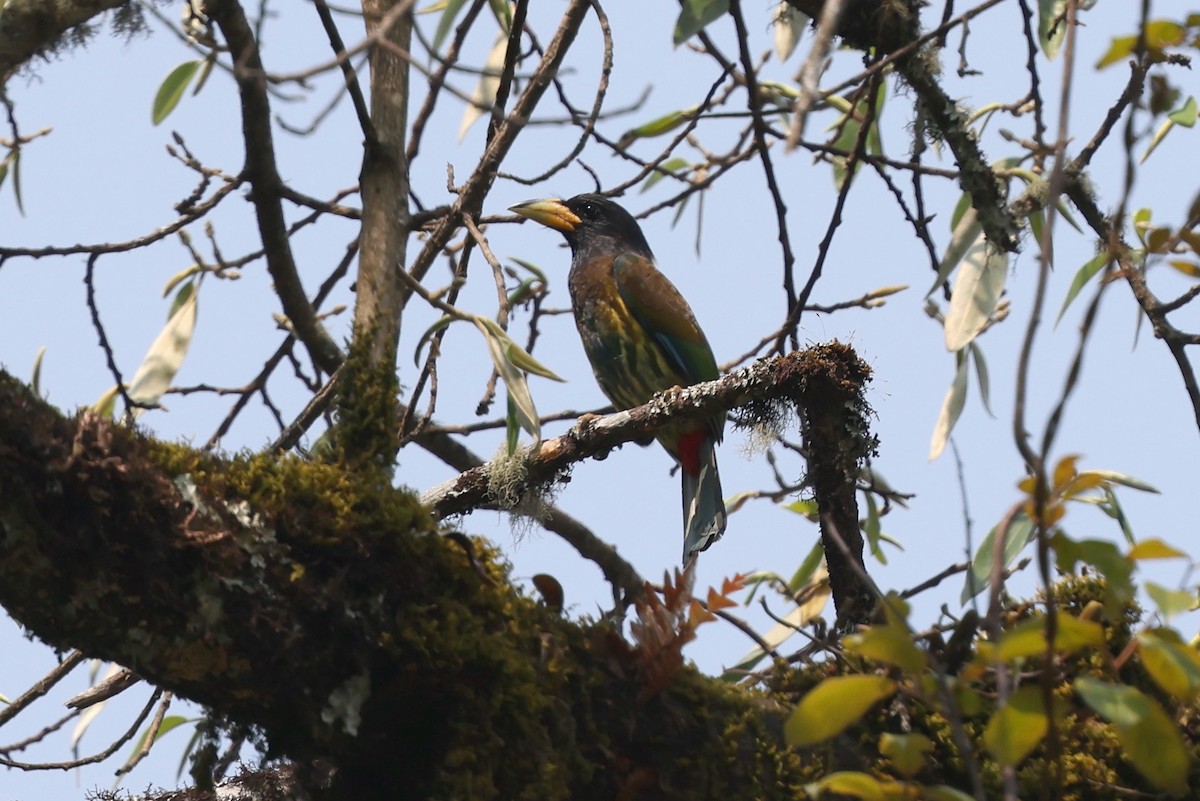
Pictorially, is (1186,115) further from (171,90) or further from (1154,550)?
(171,90)

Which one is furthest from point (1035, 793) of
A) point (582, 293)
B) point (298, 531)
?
point (582, 293)

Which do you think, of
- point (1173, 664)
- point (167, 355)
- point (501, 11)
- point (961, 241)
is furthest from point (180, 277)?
point (1173, 664)

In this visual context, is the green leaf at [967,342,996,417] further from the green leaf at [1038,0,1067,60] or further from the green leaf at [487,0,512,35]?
the green leaf at [487,0,512,35]

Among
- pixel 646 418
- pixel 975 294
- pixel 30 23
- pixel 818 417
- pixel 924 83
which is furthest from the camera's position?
pixel 924 83

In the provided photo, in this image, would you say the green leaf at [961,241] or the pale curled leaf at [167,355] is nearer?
the green leaf at [961,241]

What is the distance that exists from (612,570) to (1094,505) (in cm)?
158

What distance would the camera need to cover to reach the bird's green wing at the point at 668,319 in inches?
193

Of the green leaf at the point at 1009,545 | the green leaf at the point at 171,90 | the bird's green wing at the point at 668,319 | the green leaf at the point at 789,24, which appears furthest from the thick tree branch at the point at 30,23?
the bird's green wing at the point at 668,319

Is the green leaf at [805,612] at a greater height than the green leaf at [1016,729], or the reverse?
the green leaf at [805,612]

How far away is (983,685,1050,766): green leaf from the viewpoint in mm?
1209

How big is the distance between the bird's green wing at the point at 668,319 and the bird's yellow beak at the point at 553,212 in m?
0.53

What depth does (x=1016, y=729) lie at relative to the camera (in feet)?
4.00

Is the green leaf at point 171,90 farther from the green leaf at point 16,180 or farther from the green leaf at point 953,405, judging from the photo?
the green leaf at point 953,405

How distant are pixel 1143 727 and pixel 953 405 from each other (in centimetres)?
235
